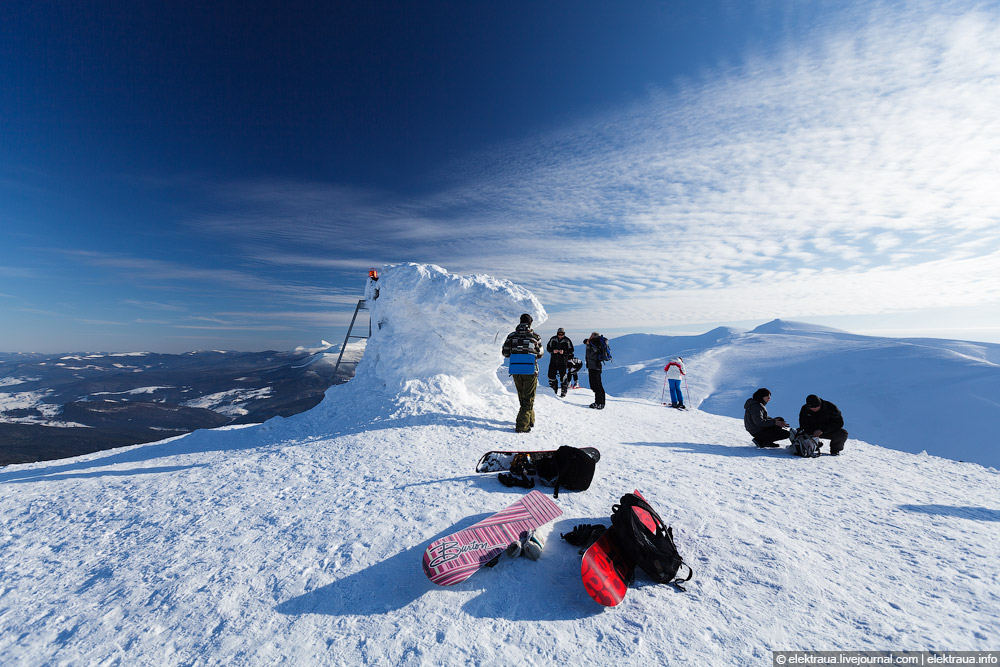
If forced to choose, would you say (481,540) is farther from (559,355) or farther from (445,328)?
(559,355)

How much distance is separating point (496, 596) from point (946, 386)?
94091 mm

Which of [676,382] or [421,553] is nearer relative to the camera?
[421,553]

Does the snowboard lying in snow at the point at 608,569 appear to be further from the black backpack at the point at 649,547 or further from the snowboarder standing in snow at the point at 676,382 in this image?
the snowboarder standing in snow at the point at 676,382

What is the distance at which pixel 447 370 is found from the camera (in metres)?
11.9

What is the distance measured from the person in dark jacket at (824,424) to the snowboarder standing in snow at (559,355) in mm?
8140

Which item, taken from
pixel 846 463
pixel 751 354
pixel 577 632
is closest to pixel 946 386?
pixel 751 354

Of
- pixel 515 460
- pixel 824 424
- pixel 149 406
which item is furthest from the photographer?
pixel 149 406

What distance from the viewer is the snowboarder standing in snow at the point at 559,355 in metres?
15.3

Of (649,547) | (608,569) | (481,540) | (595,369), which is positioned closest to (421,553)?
(481,540)

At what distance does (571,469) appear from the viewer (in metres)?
5.93

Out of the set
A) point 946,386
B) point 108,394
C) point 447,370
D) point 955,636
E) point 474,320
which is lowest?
point 108,394

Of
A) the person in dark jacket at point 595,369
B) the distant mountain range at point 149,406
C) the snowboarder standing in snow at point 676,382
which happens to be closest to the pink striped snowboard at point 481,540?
the person in dark jacket at point 595,369

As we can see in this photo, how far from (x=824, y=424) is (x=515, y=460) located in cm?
781

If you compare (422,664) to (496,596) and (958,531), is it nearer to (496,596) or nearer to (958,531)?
(496,596)
